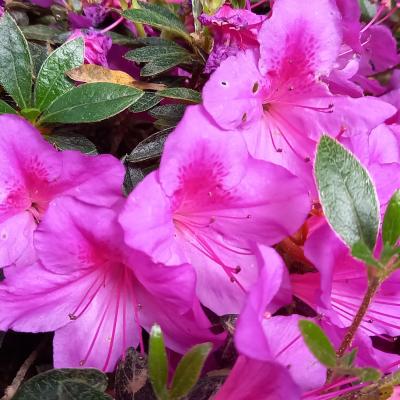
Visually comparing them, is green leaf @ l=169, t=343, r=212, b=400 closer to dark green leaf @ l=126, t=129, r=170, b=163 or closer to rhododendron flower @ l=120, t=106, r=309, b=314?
rhododendron flower @ l=120, t=106, r=309, b=314

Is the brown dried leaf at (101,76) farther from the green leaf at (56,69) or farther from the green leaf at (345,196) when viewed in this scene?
the green leaf at (345,196)

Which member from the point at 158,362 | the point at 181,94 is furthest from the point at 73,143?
the point at 158,362

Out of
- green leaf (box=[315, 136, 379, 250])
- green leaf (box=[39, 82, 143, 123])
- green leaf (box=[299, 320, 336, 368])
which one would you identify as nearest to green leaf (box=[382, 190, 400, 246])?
green leaf (box=[315, 136, 379, 250])

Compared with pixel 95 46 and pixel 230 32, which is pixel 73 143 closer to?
pixel 95 46

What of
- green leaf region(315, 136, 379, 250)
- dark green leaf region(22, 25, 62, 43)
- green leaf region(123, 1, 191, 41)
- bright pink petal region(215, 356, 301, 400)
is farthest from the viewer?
dark green leaf region(22, 25, 62, 43)

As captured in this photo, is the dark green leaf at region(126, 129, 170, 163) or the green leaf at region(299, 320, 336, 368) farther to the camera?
the dark green leaf at region(126, 129, 170, 163)

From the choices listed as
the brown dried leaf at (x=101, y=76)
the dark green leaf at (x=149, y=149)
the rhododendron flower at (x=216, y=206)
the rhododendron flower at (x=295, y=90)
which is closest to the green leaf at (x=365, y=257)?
the rhododendron flower at (x=216, y=206)
